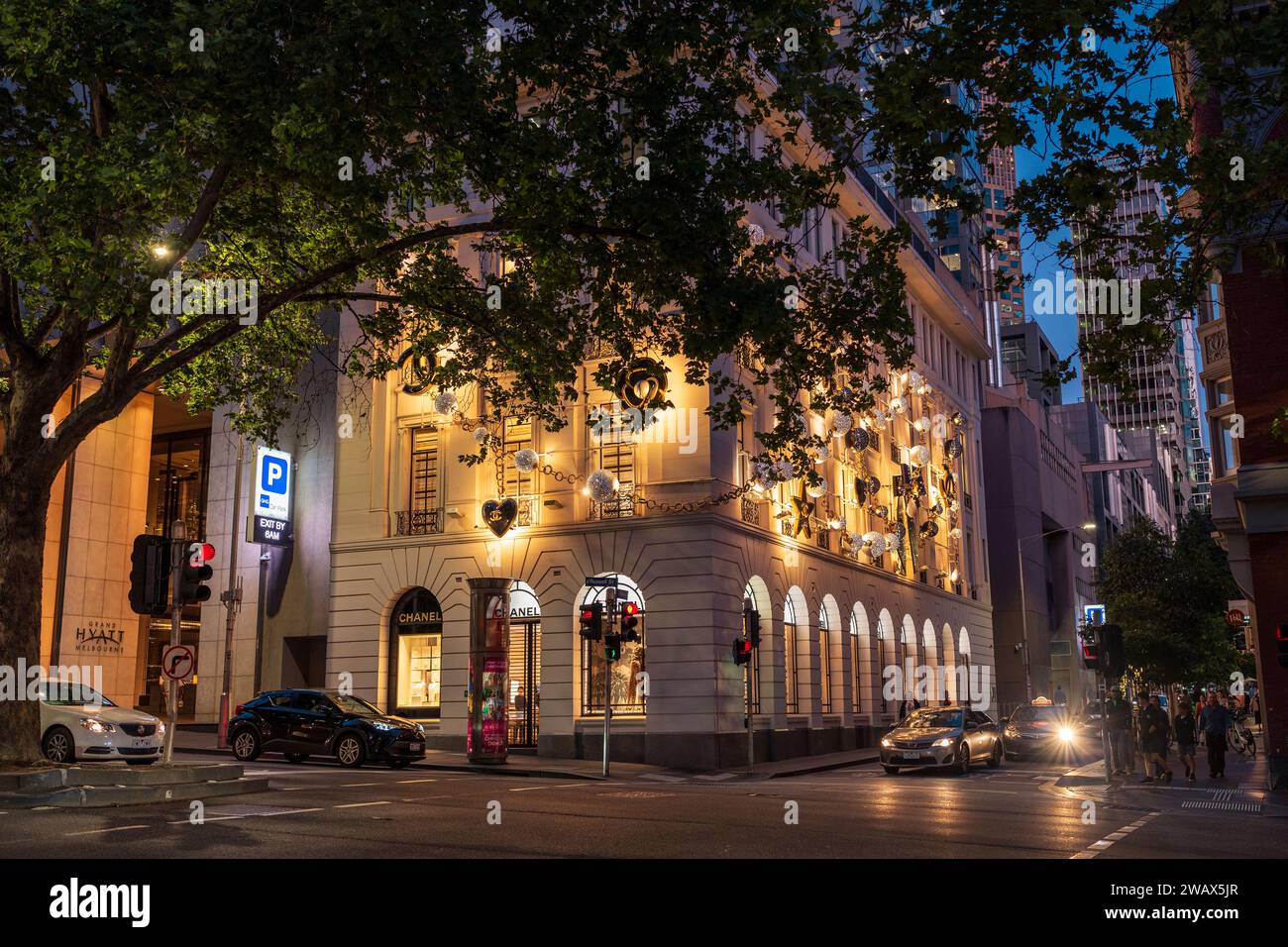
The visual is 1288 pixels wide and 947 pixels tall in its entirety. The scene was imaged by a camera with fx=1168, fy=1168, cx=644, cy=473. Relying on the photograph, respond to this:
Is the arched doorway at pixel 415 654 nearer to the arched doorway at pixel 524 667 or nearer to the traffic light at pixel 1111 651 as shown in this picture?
the arched doorway at pixel 524 667

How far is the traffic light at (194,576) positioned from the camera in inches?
636

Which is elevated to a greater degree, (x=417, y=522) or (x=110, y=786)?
(x=417, y=522)

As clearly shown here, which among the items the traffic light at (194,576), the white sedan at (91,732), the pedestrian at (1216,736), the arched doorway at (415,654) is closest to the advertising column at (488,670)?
the arched doorway at (415,654)

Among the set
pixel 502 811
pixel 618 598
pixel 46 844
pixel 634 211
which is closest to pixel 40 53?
pixel 634 211

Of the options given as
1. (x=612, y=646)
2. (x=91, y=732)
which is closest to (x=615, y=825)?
(x=91, y=732)

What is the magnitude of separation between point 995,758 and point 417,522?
16.8 m

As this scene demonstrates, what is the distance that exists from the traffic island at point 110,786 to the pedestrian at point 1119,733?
705 inches

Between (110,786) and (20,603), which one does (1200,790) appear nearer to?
(110,786)

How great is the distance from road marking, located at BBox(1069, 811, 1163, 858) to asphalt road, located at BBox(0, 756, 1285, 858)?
3 centimetres

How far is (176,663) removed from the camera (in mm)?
16328

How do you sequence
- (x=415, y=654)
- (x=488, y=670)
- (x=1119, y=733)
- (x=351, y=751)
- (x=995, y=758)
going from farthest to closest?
(x=415, y=654)
(x=995, y=758)
(x=488, y=670)
(x=1119, y=733)
(x=351, y=751)

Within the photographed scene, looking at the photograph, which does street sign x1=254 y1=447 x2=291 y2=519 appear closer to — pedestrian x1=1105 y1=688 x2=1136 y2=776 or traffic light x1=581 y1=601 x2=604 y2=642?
traffic light x1=581 y1=601 x2=604 y2=642

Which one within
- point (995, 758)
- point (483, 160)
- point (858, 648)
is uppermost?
point (483, 160)

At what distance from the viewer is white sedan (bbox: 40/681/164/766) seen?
20.3 meters
